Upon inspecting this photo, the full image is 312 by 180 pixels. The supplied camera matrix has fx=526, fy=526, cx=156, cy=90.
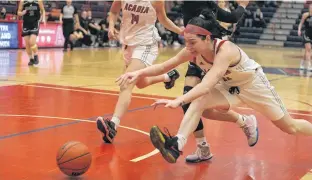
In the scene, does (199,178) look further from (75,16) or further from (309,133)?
(75,16)

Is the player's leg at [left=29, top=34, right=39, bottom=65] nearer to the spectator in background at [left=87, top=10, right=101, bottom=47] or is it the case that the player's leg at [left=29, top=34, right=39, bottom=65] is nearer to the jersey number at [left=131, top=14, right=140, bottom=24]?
the jersey number at [left=131, top=14, right=140, bottom=24]

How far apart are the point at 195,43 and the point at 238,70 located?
0.53 m

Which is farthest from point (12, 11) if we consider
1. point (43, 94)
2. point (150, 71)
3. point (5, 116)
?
point (150, 71)

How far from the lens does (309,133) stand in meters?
5.37

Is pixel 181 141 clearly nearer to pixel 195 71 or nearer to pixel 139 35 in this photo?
pixel 195 71

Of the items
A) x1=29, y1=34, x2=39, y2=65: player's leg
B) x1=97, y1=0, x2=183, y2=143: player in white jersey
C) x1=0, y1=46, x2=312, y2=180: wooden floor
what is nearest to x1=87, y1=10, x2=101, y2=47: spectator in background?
x1=29, y1=34, x2=39, y2=65: player's leg

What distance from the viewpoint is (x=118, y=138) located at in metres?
6.27

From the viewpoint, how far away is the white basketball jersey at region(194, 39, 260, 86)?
4836 millimetres

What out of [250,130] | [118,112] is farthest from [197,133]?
[118,112]

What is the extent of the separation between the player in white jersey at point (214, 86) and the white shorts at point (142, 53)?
4.50 feet

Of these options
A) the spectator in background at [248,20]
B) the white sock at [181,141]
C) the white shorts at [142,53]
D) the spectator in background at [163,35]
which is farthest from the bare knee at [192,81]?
the spectator in background at [248,20]

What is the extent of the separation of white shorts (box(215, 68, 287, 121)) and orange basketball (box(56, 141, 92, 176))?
143 cm

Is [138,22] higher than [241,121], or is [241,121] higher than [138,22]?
[138,22]

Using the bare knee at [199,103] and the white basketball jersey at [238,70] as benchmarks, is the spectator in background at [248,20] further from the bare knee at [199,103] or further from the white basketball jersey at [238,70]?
the bare knee at [199,103]
